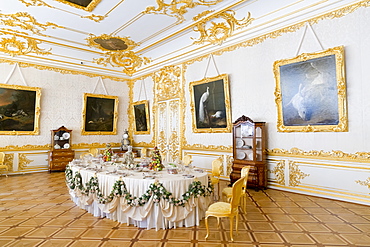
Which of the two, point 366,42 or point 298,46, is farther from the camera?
point 298,46

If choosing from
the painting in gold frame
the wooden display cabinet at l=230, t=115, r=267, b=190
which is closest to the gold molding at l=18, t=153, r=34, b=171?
the painting in gold frame

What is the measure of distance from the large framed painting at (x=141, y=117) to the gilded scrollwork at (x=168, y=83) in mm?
990

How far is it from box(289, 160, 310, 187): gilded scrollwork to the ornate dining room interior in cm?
3

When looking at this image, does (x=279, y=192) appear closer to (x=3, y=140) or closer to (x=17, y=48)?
(x=3, y=140)

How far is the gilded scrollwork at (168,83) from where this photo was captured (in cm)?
905

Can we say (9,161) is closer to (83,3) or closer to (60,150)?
(60,150)

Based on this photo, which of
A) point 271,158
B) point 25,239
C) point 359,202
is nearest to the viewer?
point 25,239

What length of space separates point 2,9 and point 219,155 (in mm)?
7654

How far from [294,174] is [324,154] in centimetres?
88

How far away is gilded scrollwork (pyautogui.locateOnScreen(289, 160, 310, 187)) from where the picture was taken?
18.5 ft

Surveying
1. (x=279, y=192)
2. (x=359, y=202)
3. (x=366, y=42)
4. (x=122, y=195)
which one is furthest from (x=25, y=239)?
(x=366, y=42)

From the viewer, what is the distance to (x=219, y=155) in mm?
7426

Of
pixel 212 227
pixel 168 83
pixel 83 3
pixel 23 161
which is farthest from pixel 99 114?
pixel 212 227

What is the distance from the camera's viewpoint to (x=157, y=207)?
3.65 m
